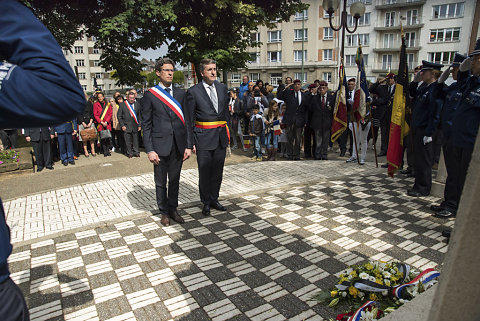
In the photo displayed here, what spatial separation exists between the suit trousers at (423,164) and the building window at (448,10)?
147 feet

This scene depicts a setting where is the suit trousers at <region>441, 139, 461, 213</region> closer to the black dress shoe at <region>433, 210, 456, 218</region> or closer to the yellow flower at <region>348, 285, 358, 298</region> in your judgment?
the black dress shoe at <region>433, 210, 456, 218</region>

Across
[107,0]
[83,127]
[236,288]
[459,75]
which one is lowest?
[236,288]

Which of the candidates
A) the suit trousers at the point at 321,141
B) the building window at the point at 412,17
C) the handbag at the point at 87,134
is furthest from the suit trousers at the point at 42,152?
the building window at the point at 412,17

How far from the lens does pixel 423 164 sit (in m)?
6.26

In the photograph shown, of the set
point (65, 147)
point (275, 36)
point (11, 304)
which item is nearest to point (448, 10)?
point (275, 36)

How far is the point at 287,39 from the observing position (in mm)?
49969

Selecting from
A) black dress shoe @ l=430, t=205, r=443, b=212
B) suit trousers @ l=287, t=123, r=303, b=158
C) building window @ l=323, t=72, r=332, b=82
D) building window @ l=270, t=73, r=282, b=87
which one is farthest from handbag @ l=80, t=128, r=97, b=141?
building window @ l=270, t=73, r=282, b=87

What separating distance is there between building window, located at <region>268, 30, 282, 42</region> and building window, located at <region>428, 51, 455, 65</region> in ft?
67.6

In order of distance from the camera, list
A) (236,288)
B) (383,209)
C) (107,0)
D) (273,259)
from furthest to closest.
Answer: (107,0) < (383,209) < (273,259) < (236,288)

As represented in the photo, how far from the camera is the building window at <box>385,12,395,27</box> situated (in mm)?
46562

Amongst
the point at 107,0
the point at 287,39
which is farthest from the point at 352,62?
the point at 107,0

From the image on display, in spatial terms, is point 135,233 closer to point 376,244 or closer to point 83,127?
point 376,244

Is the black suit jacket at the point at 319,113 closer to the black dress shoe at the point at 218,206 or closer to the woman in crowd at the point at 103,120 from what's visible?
the black dress shoe at the point at 218,206

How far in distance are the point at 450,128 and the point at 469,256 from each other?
15.2ft
